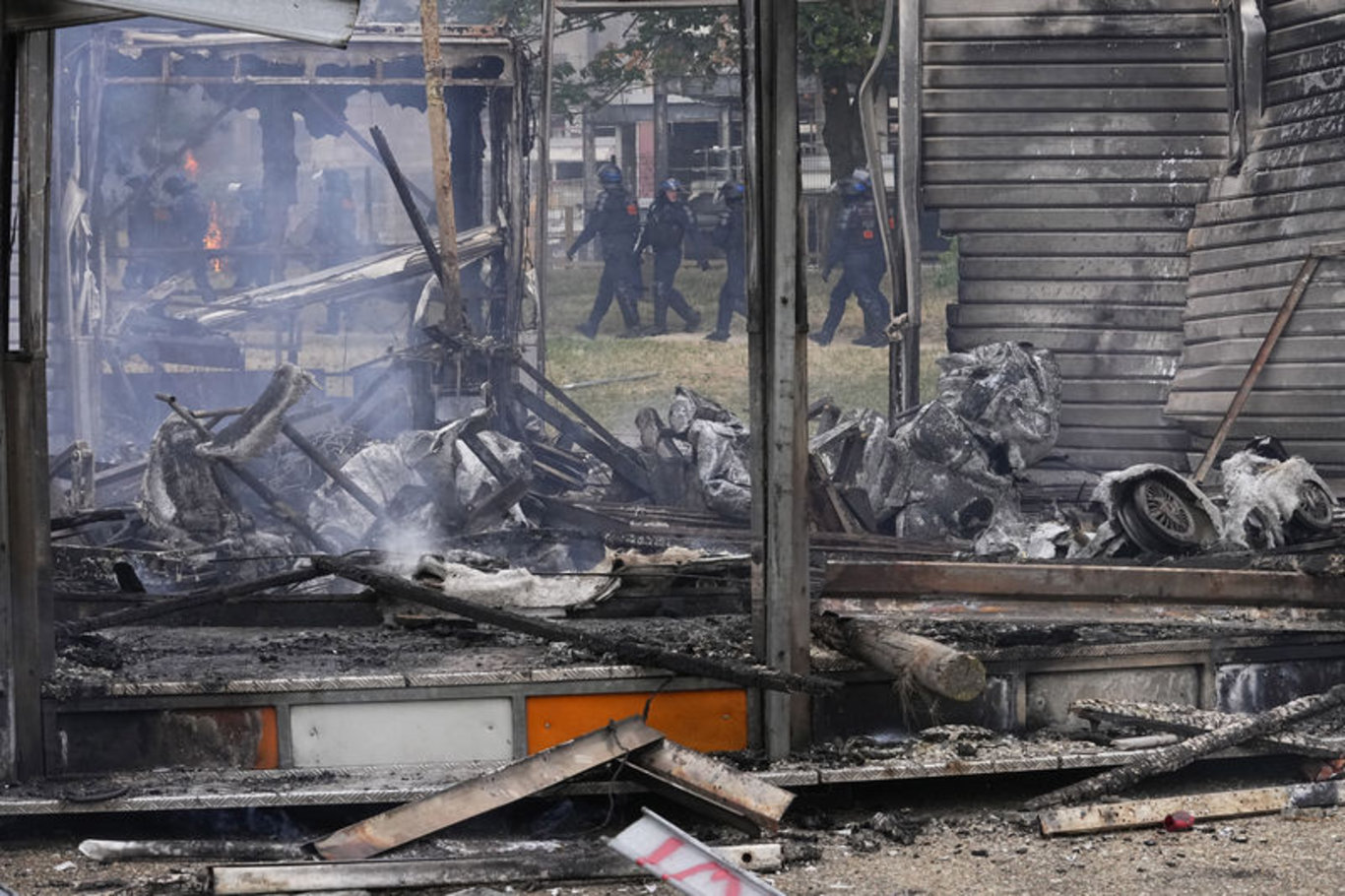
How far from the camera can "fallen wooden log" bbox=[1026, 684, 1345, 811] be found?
6.10 metres

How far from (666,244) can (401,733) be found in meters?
19.0

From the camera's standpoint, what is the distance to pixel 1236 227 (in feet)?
44.6

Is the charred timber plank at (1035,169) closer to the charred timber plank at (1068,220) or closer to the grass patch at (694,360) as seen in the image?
the charred timber plank at (1068,220)

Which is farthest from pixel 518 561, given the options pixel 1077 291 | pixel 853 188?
pixel 853 188

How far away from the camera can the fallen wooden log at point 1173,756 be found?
240 inches

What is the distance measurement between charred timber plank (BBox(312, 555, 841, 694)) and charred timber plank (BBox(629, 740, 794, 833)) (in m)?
0.34

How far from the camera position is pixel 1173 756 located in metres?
6.18

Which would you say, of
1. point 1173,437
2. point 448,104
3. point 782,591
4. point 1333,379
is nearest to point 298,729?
point 782,591

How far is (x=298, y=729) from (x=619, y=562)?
1.98m

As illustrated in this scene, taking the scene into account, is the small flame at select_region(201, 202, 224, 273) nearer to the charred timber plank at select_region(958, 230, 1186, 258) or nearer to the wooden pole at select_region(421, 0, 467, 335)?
the wooden pole at select_region(421, 0, 467, 335)

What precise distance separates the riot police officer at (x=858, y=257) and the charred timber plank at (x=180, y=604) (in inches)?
658

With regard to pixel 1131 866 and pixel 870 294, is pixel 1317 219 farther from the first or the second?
pixel 870 294

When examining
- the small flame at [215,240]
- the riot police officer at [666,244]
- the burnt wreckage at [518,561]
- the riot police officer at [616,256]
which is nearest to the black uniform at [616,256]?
the riot police officer at [616,256]

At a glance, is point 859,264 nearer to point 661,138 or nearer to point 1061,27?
point 1061,27
